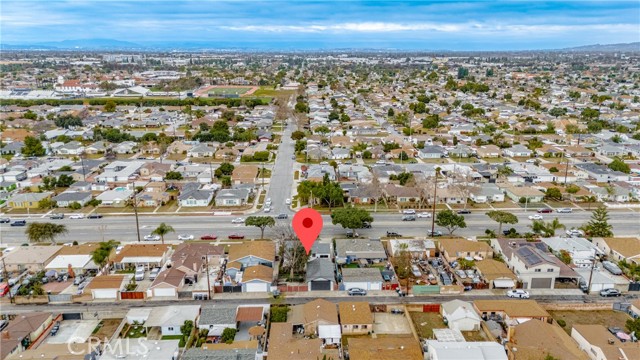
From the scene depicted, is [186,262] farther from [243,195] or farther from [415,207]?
[415,207]


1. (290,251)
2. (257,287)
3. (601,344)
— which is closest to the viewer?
(601,344)

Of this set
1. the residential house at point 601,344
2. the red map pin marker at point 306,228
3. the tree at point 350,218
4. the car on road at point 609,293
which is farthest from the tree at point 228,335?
the car on road at point 609,293

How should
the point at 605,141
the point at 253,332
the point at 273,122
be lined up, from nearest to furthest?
the point at 253,332 < the point at 605,141 < the point at 273,122

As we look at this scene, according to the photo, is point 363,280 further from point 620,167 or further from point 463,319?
point 620,167

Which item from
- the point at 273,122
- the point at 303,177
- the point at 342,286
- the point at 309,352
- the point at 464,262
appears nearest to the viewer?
the point at 309,352

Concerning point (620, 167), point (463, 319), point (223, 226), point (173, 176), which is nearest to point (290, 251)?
point (223, 226)

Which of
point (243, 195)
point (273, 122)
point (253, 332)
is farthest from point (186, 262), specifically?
point (273, 122)
